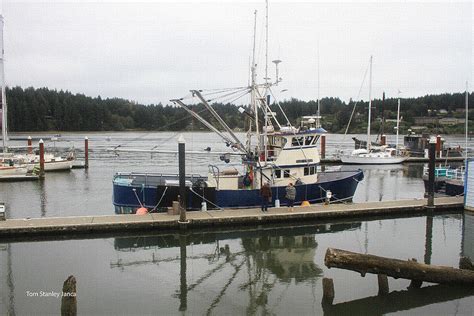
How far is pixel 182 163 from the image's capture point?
16906 millimetres

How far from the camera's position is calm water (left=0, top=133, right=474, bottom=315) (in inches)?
412

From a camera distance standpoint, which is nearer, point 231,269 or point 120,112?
point 231,269

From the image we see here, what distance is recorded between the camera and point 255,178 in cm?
2008

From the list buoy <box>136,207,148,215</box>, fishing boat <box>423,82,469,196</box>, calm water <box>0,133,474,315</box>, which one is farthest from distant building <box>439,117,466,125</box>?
buoy <box>136,207,148,215</box>

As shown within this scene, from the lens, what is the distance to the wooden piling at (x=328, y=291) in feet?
33.6

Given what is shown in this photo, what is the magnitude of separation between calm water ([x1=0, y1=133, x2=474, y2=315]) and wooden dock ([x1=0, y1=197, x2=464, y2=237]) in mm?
450

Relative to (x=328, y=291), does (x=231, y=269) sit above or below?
below

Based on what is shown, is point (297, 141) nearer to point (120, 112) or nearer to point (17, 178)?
point (17, 178)

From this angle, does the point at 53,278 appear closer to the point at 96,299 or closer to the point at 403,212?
the point at 96,299

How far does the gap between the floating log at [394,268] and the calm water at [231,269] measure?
44 centimetres

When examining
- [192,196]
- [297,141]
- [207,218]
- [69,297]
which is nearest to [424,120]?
[297,141]

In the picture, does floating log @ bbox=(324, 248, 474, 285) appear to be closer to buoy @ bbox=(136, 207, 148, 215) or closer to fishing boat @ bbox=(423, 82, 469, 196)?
buoy @ bbox=(136, 207, 148, 215)

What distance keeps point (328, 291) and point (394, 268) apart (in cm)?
170

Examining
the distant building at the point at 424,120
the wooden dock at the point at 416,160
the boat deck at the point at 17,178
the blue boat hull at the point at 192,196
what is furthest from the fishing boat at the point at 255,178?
the distant building at the point at 424,120
